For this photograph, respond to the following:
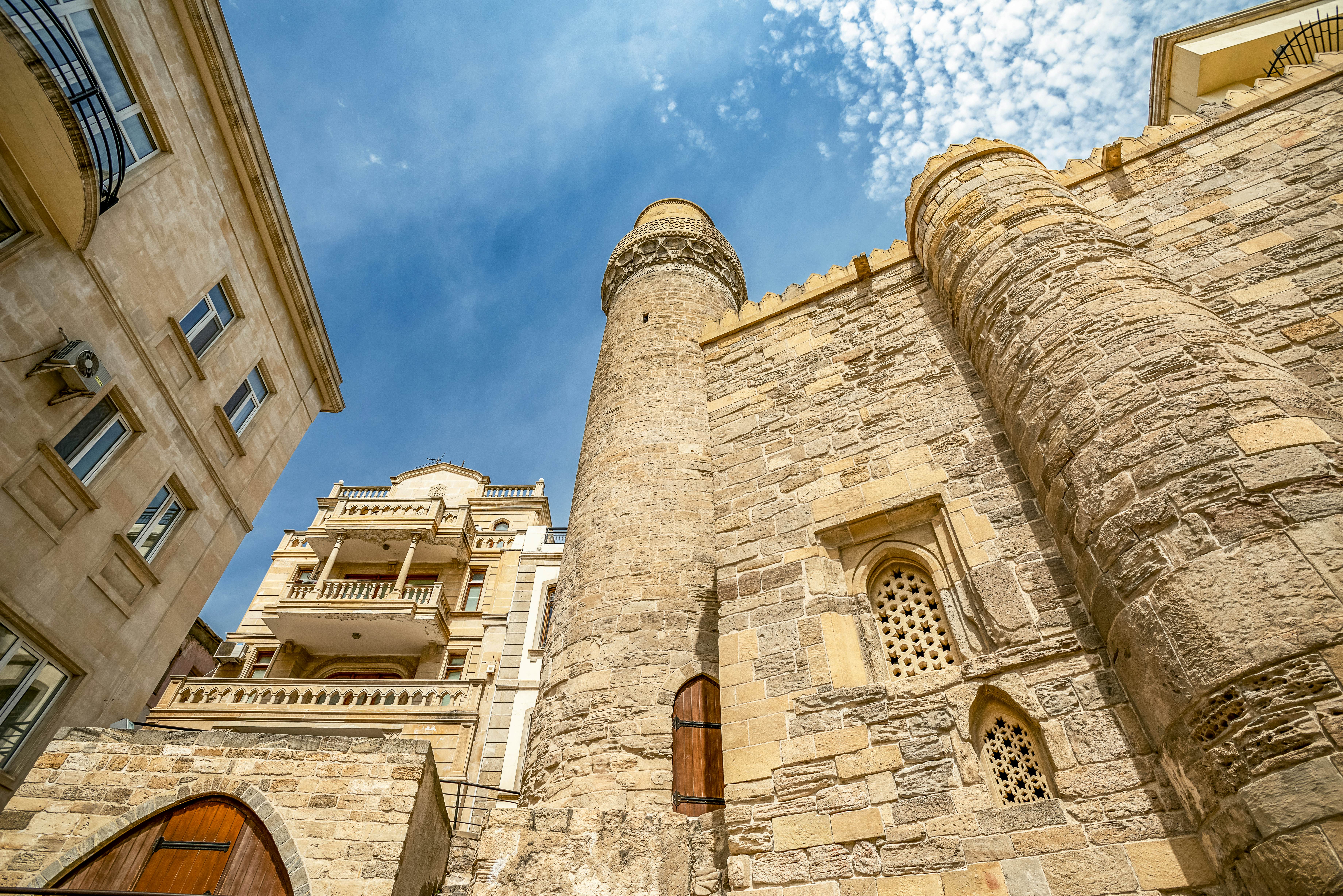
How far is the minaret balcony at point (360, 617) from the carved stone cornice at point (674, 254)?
8.93 m

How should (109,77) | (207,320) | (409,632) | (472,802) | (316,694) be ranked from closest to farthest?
(109,77), (207,320), (472,802), (316,694), (409,632)

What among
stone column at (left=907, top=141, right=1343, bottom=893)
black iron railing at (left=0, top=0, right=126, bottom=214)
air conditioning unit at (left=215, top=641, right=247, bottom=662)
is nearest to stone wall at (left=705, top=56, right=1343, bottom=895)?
stone column at (left=907, top=141, right=1343, bottom=893)

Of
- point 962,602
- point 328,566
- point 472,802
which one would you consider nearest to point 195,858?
point 472,802

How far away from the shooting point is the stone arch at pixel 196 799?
531 centimetres

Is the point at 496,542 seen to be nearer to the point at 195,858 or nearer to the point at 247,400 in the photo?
the point at 247,400

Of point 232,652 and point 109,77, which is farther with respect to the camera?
point 232,652

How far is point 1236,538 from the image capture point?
3.31 meters

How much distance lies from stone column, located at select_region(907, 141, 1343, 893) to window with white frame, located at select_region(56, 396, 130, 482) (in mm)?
10224

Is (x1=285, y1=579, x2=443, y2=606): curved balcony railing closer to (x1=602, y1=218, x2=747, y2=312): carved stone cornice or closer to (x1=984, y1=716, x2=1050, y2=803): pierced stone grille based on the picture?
(x1=602, y1=218, x2=747, y2=312): carved stone cornice

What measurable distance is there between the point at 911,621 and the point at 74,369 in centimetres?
925

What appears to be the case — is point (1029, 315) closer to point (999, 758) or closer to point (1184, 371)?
point (1184, 371)

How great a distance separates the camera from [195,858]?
549 cm

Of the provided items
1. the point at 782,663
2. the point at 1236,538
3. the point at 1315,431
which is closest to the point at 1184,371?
the point at 1315,431

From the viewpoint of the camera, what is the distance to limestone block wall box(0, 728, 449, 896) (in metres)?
5.39
